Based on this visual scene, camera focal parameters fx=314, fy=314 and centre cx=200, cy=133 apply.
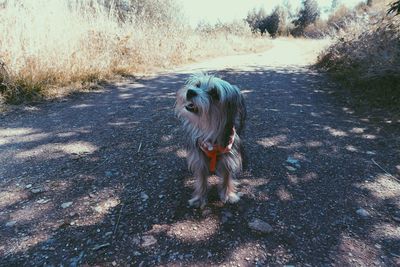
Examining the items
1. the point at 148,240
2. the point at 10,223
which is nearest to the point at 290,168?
the point at 148,240

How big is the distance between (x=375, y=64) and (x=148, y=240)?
581 cm

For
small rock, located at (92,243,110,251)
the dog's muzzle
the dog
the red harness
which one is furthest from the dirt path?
the dog's muzzle

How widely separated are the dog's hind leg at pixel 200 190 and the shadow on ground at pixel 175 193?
0.26 ft

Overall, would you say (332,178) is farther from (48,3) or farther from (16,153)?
(48,3)

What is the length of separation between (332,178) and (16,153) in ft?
12.3

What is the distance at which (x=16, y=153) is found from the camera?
386cm

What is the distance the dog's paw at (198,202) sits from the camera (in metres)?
2.98

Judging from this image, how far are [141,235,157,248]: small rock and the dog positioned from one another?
559mm

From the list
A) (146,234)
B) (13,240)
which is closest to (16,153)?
(13,240)

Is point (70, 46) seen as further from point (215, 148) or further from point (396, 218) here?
point (396, 218)

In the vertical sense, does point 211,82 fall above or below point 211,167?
above

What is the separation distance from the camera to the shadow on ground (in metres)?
2.44

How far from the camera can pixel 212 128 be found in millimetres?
2789

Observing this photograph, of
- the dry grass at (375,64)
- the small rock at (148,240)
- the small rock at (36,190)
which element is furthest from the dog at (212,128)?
the dry grass at (375,64)
